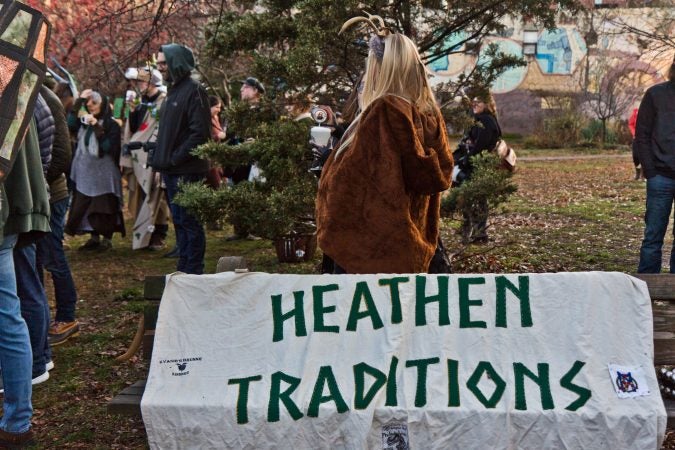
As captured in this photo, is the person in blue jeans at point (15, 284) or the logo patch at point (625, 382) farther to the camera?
the person in blue jeans at point (15, 284)

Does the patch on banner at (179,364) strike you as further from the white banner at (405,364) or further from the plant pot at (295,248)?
the plant pot at (295,248)

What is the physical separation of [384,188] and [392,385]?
87cm

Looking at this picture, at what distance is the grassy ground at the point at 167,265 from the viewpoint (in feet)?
15.6

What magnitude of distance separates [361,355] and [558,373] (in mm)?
811

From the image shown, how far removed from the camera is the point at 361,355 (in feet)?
11.4

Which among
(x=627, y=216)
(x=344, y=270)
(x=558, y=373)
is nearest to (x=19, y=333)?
(x=344, y=270)

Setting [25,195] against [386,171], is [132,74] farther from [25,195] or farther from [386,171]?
[386,171]

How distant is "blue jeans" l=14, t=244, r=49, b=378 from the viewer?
4.65 m

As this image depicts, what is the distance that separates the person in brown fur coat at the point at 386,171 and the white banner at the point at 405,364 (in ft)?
0.83

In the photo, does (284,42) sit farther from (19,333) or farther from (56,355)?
(19,333)

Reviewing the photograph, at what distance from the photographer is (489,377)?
3.37 metres

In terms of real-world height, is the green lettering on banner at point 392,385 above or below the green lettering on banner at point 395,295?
below

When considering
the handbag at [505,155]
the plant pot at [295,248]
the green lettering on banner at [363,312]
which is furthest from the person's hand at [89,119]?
the green lettering on banner at [363,312]

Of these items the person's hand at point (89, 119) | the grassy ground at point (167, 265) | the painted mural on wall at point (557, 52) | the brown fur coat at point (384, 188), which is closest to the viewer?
the brown fur coat at point (384, 188)
